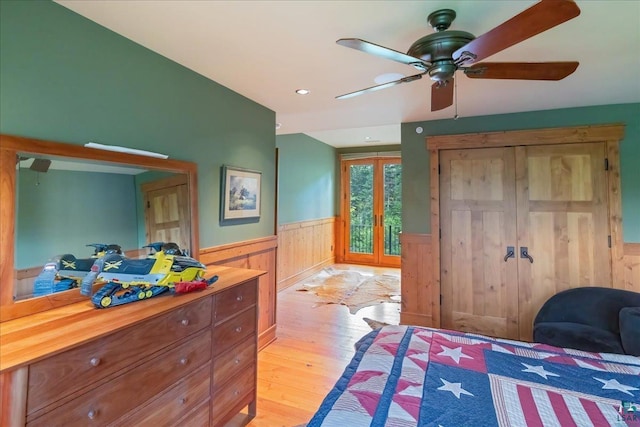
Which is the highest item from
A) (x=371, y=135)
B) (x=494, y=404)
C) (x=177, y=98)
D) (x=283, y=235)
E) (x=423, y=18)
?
(x=371, y=135)

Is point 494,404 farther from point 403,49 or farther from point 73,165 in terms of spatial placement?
point 73,165

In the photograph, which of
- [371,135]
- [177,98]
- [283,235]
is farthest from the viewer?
[371,135]

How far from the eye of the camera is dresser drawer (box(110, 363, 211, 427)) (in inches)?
54.8

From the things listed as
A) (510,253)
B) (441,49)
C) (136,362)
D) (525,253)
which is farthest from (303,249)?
(441,49)

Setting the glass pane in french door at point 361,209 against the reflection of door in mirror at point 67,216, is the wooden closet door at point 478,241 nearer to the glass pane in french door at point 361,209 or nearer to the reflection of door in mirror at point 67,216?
the reflection of door in mirror at point 67,216

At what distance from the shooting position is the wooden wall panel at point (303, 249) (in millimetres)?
5207

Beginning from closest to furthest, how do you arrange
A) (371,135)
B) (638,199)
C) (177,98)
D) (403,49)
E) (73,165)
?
1. (73,165)
2. (403,49)
3. (177,98)
4. (638,199)
5. (371,135)

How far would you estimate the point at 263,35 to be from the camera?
72.4 inches

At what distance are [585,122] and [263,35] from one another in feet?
10.8

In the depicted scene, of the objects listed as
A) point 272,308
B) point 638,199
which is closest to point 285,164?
point 272,308

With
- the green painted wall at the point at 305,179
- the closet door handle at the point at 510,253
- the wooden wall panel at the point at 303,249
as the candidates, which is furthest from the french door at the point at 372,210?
the closet door handle at the point at 510,253

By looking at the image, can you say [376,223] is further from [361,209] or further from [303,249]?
[303,249]

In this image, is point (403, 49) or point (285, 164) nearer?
point (403, 49)

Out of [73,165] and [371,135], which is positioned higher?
[371,135]
